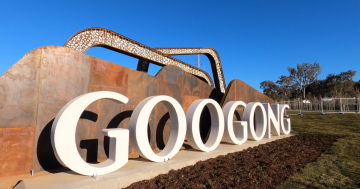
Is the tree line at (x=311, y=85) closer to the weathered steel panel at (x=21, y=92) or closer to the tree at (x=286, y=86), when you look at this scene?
the tree at (x=286, y=86)

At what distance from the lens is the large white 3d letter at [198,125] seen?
625 centimetres

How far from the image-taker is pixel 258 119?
31.4ft

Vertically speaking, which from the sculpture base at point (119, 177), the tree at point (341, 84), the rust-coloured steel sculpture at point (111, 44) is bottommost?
the sculpture base at point (119, 177)

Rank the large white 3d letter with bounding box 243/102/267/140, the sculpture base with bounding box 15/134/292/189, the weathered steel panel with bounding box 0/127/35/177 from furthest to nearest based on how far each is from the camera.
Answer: the large white 3d letter with bounding box 243/102/267/140 < the weathered steel panel with bounding box 0/127/35/177 < the sculpture base with bounding box 15/134/292/189

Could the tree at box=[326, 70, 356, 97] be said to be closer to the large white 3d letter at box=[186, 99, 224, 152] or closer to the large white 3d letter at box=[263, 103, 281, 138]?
the large white 3d letter at box=[263, 103, 281, 138]

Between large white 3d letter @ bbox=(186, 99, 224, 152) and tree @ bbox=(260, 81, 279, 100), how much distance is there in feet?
171

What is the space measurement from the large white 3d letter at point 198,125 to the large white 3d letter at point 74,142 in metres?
2.20

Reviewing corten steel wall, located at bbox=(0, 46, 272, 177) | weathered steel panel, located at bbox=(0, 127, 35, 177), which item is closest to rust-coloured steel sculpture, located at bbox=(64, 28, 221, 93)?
corten steel wall, located at bbox=(0, 46, 272, 177)

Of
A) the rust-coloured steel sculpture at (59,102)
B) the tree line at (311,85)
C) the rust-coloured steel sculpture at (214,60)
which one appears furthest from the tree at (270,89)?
the rust-coloured steel sculpture at (59,102)

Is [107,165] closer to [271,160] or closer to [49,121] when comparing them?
[49,121]

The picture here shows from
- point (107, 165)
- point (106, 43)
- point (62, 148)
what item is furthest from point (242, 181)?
point (106, 43)

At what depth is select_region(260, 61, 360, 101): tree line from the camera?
137 ft

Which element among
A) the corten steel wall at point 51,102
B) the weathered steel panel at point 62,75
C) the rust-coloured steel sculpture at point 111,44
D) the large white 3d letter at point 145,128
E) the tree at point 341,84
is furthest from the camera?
the tree at point 341,84

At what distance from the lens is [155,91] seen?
22.4 feet
